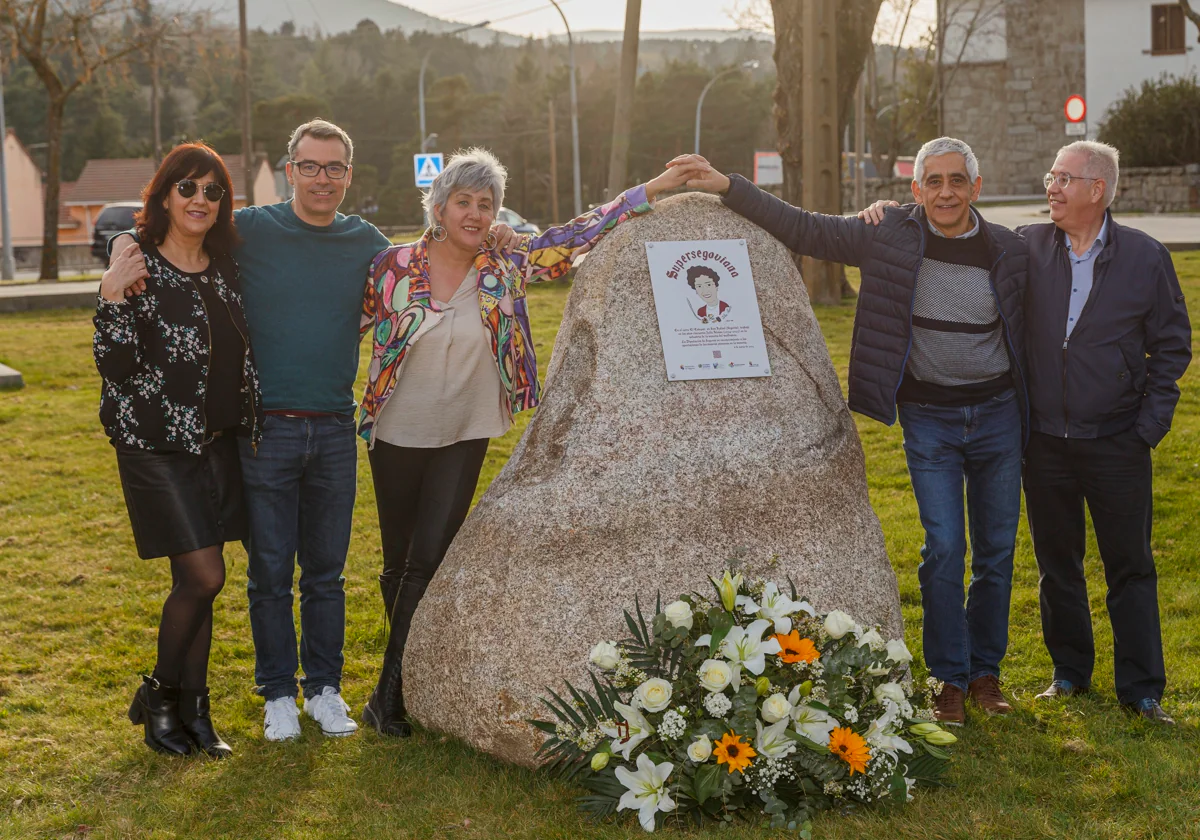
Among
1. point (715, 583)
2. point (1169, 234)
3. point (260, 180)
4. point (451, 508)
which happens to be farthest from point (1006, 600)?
point (260, 180)

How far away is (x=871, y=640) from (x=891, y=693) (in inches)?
7.5

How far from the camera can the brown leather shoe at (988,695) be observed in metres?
4.83

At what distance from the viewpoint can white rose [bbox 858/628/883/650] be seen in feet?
12.8

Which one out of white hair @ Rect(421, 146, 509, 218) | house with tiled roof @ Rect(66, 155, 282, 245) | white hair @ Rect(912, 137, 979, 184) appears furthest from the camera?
house with tiled roof @ Rect(66, 155, 282, 245)

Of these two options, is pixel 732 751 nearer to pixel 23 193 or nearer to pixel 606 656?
pixel 606 656

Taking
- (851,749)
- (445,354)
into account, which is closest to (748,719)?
(851,749)

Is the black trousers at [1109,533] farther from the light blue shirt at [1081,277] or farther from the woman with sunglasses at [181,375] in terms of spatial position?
the woman with sunglasses at [181,375]

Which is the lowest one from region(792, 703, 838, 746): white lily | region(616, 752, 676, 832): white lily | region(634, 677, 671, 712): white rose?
region(616, 752, 676, 832): white lily

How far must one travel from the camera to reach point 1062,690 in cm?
502

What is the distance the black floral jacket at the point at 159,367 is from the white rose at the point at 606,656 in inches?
61.5

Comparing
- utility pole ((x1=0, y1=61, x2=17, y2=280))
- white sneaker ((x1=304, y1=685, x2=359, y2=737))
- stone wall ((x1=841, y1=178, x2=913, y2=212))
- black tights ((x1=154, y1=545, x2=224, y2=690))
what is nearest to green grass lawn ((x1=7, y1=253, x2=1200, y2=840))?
white sneaker ((x1=304, y1=685, x2=359, y2=737))

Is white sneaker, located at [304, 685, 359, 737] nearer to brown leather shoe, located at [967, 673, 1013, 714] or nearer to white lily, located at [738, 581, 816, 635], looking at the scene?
white lily, located at [738, 581, 816, 635]

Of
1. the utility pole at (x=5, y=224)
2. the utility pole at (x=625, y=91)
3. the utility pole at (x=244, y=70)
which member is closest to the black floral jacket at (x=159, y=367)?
the utility pole at (x=625, y=91)

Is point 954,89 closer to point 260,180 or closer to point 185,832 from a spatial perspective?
point 260,180
